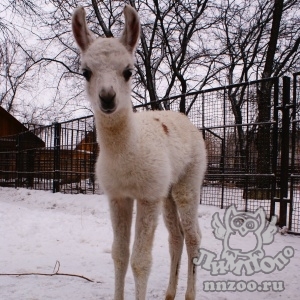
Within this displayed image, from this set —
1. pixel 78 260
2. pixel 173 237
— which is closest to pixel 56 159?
pixel 78 260

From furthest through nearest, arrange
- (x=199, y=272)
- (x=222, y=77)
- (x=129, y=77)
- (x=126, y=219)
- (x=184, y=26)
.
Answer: (x=222, y=77) → (x=184, y=26) → (x=199, y=272) → (x=126, y=219) → (x=129, y=77)

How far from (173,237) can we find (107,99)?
6.02 ft

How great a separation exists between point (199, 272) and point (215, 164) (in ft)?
17.5

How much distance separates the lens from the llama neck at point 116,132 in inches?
118

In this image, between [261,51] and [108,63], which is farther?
[261,51]

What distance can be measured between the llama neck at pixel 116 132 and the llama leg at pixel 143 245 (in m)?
0.50

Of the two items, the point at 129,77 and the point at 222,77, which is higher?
the point at 222,77

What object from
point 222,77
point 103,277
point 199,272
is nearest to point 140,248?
point 103,277

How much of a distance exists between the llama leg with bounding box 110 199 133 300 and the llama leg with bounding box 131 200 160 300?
0.70 feet

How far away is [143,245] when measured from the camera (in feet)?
9.98

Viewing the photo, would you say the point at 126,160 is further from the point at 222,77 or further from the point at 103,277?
the point at 222,77

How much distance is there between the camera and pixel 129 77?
302 cm

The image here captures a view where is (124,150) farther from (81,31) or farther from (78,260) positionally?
(78,260)

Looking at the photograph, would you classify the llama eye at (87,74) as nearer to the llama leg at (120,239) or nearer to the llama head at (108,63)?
the llama head at (108,63)
